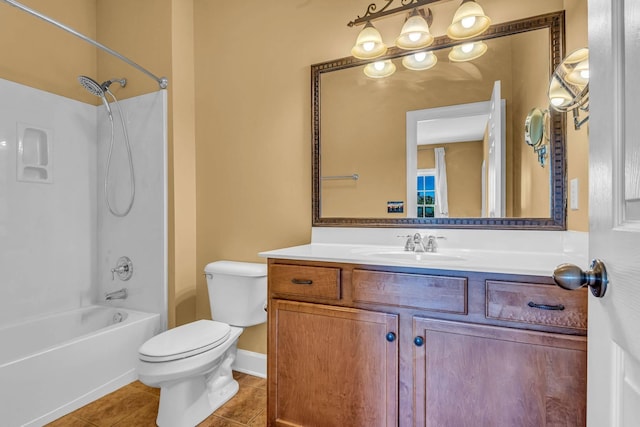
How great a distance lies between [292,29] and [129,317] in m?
2.14

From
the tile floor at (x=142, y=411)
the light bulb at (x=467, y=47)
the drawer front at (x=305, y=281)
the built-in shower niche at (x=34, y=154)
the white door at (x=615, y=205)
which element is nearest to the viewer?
the white door at (x=615, y=205)

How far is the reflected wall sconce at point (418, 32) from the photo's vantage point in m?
1.44

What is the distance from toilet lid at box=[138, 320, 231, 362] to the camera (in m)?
1.43

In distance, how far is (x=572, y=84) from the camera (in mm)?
1144

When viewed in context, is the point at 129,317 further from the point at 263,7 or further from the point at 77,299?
the point at 263,7

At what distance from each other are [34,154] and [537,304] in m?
2.89

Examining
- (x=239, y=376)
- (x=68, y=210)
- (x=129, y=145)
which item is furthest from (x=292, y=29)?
(x=239, y=376)

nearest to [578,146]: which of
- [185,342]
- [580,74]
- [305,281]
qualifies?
[580,74]

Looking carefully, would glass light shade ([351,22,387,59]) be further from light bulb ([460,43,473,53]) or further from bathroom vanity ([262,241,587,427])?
bathroom vanity ([262,241,587,427])

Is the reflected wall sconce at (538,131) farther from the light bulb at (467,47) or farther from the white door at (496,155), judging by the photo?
the light bulb at (467,47)

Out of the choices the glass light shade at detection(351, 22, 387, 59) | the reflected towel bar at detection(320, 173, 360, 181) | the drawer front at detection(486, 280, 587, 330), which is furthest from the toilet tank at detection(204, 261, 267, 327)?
the glass light shade at detection(351, 22, 387, 59)

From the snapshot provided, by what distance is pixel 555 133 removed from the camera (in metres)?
1.34

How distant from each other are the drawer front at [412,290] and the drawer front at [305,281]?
0.09m

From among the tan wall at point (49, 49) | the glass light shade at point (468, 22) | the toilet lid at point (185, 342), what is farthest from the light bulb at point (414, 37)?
the tan wall at point (49, 49)
